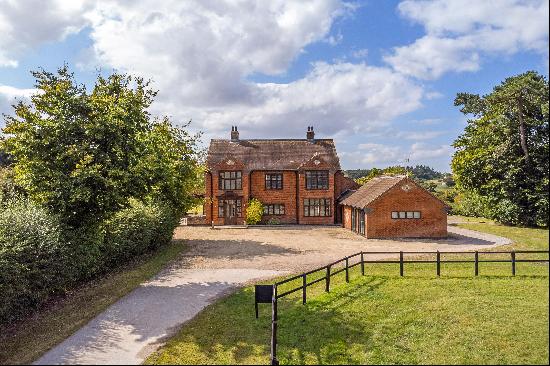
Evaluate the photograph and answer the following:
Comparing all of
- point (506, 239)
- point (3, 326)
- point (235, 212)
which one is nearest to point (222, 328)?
point (3, 326)

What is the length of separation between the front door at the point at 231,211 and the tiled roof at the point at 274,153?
4.04 meters

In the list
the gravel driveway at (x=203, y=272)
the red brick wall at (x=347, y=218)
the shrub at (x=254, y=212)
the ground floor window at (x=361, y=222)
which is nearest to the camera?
the gravel driveway at (x=203, y=272)

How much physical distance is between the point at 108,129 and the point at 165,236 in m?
11.7

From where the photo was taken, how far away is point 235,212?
41438mm

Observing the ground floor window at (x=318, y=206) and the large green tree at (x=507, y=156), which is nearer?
the large green tree at (x=507, y=156)

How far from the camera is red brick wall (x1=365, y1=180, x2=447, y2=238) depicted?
99.0 ft

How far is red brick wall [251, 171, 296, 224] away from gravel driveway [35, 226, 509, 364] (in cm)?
367

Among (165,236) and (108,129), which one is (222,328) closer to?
(108,129)

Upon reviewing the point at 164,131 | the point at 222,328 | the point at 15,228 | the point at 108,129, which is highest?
the point at 164,131

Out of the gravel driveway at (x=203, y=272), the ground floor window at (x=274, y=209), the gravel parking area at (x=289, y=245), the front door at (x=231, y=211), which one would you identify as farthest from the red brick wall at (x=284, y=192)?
the gravel parking area at (x=289, y=245)

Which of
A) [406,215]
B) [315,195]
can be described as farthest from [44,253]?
[315,195]

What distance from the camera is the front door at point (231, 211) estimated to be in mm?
41406

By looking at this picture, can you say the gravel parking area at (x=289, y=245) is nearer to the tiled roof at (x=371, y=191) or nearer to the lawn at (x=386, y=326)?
the tiled roof at (x=371, y=191)

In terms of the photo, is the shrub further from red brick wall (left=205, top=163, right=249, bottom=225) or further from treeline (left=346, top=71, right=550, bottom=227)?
treeline (left=346, top=71, right=550, bottom=227)
